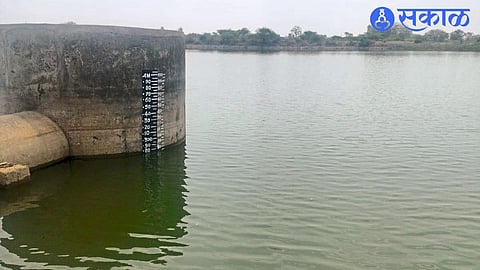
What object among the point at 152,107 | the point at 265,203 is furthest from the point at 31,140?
the point at 265,203

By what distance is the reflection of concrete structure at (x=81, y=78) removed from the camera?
1072 cm

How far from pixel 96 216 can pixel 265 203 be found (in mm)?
2725

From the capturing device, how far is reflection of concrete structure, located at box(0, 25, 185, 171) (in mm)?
10719

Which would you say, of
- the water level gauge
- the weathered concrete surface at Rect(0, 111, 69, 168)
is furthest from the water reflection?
the water level gauge

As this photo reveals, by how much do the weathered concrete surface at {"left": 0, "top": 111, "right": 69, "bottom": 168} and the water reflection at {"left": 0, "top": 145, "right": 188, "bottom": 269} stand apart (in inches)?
11.5

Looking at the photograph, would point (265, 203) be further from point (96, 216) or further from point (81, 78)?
point (81, 78)

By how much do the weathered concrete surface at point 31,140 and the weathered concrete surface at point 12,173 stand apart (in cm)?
26

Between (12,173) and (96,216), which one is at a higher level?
(12,173)

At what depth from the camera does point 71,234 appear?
7277 millimetres

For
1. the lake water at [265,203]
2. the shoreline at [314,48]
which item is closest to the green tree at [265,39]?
the shoreline at [314,48]

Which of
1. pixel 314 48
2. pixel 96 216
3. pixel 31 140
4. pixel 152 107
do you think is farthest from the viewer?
pixel 314 48

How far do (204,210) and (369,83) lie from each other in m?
24.6

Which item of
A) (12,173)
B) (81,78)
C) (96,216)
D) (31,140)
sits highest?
(81,78)

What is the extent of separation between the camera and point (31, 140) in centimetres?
A: 1009
